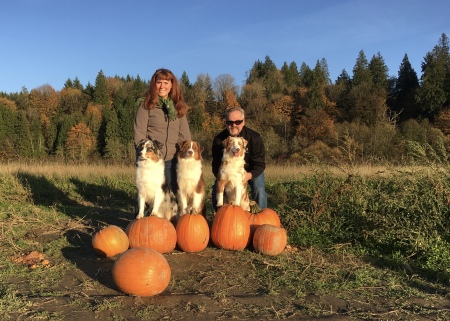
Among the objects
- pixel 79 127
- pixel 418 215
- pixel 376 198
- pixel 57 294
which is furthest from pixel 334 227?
pixel 79 127

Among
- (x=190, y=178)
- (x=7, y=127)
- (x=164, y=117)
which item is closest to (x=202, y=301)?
(x=190, y=178)

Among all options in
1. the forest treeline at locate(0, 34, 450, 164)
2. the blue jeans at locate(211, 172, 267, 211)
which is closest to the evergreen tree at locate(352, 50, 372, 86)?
the forest treeline at locate(0, 34, 450, 164)

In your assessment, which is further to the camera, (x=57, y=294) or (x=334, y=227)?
(x=334, y=227)

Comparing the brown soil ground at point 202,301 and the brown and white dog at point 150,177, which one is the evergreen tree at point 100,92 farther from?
the brown soil ground at point 202,301

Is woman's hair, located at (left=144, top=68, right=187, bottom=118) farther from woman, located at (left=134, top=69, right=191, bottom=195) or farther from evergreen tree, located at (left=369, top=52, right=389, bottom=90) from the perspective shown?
evergreen tree, located at (left=369, top=52, right=389, bottom=90)

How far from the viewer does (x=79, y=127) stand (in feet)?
133

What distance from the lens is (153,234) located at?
14.6 ft

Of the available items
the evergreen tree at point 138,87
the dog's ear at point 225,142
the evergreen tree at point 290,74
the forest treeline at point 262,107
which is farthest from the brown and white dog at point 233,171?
the evergreen tree at point 290,74

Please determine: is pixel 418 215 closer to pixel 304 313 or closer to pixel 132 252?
pixel 304 313

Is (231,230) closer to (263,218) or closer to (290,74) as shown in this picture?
(263,218)

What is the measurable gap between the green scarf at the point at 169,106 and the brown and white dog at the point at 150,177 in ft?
1.54

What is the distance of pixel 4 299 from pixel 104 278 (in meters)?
0.93

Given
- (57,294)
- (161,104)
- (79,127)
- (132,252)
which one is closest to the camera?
(57,294)

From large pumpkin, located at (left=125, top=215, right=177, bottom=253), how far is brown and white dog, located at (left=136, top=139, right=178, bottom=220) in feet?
2.01
